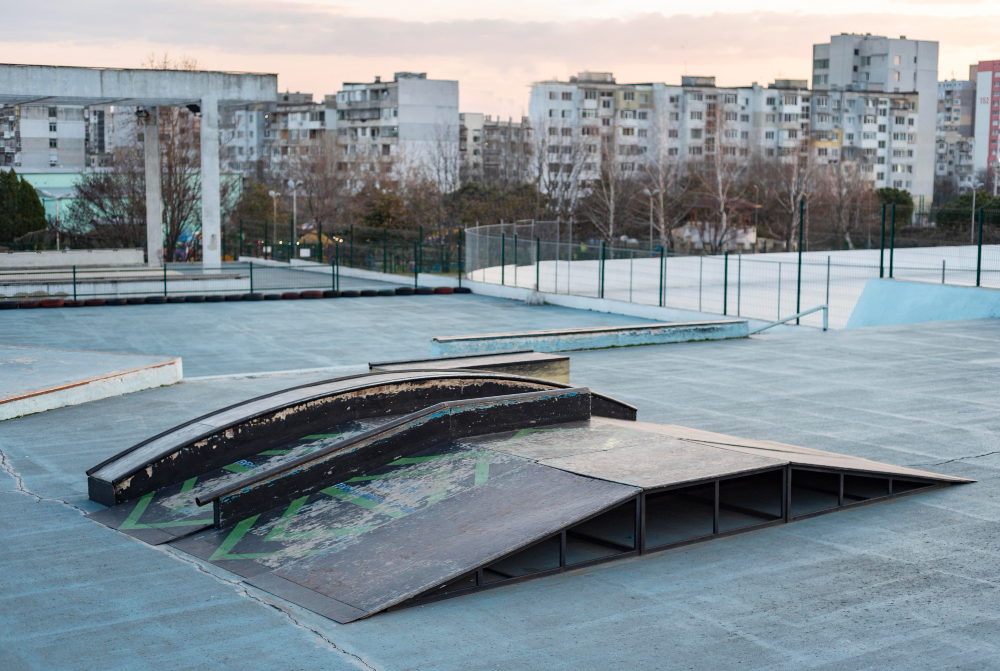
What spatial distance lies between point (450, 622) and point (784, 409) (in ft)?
28.0

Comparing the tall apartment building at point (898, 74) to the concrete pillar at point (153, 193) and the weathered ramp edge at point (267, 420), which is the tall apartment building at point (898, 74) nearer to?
the concrete pillar at point (153, 193)

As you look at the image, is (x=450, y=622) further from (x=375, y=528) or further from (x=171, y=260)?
(x=171, y=260)

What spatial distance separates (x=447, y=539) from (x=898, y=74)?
142 metres

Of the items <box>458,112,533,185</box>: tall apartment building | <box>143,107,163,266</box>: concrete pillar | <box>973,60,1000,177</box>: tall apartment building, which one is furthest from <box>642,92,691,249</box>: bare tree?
<box>973,60,1000,177</box>: tall apartment building

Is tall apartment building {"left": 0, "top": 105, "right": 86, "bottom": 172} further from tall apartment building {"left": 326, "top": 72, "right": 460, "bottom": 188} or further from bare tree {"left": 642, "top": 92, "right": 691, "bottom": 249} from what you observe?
bare tree {"left": 642, "top": 92, "right": 691, "bottom": 249}

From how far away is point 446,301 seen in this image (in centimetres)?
3366

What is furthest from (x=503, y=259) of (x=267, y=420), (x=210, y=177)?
(x=267, y=420)

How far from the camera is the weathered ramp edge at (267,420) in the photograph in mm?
8896

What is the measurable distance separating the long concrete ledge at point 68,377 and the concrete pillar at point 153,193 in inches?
927

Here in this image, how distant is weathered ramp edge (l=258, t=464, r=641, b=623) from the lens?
21.0 ft

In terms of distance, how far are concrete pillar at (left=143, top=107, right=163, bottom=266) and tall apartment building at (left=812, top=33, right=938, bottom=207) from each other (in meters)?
107

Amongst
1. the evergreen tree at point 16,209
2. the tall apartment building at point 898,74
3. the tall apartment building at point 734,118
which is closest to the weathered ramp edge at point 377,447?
the evergreen tree at point 16,209

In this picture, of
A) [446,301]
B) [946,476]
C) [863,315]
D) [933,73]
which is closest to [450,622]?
[946,476]

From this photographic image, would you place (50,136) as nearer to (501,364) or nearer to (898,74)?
(898,74)
